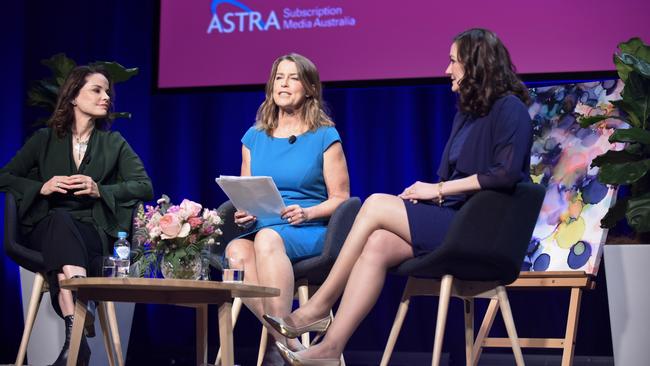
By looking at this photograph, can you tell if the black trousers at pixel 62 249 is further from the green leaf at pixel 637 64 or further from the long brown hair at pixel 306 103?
the green leaf at pixel 637 64

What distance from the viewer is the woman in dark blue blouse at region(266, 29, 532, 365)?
2834mm

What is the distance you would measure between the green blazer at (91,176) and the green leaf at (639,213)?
6.41 feet

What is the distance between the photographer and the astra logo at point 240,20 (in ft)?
16.4

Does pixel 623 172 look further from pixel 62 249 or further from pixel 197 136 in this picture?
pixel 197 136

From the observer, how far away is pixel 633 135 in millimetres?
3395

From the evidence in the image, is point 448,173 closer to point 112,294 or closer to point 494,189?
point 494,189

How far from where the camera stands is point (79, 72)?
159 inches

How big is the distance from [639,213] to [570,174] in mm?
412

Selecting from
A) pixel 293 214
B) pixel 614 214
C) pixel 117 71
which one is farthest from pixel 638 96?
pixel 117 71

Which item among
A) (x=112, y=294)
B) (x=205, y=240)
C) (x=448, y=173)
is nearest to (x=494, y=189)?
(x=448, y=173)

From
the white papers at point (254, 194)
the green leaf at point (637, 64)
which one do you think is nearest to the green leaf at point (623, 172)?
the green leaf at point (637, 64)

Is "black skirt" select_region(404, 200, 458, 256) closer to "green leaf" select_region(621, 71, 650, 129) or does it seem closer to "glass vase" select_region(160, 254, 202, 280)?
"glass vase" select_region(160, 254, 202, 280)

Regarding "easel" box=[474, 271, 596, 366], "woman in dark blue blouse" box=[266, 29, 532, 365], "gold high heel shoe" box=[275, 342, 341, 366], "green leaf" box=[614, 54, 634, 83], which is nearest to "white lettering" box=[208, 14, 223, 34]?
"woman in dark blue blouse" box=[266, 29, 532, 365]

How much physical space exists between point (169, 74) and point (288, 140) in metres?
1.70
